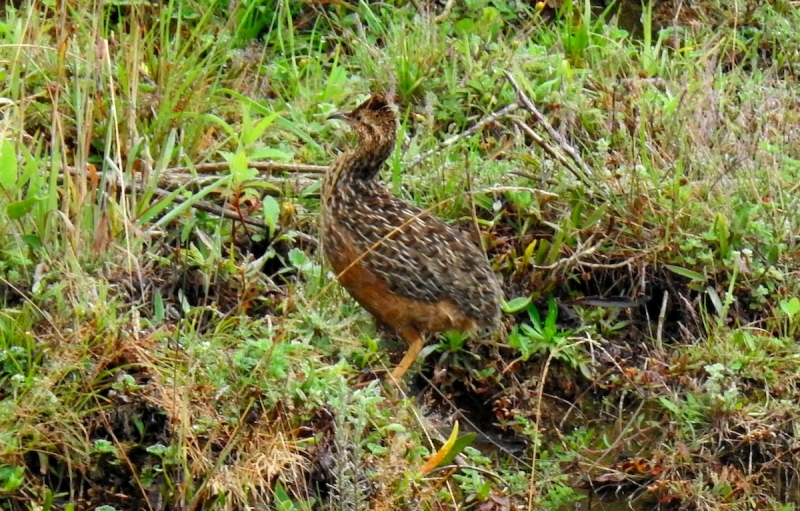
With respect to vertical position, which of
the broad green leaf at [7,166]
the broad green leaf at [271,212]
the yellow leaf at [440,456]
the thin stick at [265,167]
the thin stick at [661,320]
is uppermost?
the broad green leaf at [7,166]

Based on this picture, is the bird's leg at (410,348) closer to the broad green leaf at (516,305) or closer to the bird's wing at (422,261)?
the bird's wing at (422,261)

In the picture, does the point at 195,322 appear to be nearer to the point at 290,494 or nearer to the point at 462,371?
the point at 290,494

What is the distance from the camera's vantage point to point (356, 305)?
5.80 metres

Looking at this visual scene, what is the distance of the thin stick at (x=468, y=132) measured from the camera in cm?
649

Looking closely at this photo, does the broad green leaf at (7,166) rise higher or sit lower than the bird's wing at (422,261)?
higher

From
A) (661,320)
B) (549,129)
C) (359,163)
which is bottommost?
(661,320)

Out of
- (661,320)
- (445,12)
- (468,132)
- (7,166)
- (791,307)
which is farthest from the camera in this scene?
(445,12)

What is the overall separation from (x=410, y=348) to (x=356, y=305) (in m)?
0.38

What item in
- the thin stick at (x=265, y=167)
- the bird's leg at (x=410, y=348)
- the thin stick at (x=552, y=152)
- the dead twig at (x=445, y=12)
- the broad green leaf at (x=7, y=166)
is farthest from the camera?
the dead twig at (x=445, y=12)

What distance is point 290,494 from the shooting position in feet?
15.3

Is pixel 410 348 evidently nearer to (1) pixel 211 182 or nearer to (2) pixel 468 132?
(1) pixel 211 182

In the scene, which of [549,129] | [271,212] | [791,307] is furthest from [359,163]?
[791,307]

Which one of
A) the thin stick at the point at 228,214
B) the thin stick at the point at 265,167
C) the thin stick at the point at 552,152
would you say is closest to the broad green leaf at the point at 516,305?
the thin stick at the point at 552,152

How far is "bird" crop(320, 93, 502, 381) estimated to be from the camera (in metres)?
5.39
